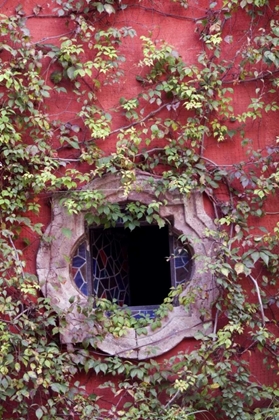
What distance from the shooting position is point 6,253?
19.9 ft

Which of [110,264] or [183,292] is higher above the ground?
[110,264]

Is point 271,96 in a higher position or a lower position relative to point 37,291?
higher

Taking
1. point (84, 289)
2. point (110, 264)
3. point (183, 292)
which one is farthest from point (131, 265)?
point (183, 292)

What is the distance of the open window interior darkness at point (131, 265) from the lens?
6.50 meters

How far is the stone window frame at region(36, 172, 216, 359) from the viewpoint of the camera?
6.18m

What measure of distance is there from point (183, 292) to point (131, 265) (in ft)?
5.56

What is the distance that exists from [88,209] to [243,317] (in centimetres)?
130

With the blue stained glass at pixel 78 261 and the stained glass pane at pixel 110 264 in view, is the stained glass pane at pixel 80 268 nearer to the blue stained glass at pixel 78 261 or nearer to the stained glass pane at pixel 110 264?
the blue stained glass at pixel 78 261

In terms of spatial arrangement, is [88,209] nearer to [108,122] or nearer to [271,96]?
[108,122]

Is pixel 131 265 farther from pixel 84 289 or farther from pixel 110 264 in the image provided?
pixel 84 289

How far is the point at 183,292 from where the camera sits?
A: 6258mm

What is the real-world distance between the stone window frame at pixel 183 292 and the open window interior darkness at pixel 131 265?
165mm

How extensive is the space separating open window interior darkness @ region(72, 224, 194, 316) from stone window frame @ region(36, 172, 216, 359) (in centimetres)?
17

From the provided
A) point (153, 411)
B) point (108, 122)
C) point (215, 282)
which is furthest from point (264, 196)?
point (153, 411)
